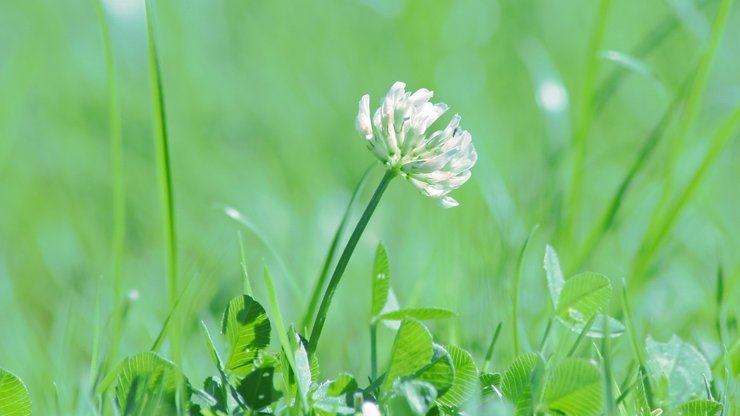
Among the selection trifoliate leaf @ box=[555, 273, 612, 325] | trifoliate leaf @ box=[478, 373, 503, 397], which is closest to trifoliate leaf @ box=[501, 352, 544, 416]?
trifoliate leaf @ box=[478, 373, 503, 397]

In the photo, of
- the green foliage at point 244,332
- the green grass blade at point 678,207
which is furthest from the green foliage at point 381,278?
the green grass blade at point 678,207

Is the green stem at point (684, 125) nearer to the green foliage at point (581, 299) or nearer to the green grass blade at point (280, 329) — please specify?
the green foliage at point (581, 299)

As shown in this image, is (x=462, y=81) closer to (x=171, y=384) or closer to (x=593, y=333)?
(x=593, y=333)

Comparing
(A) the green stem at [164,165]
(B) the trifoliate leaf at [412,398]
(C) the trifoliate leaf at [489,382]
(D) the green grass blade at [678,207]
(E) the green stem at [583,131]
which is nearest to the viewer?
(B) the trifoliate leaf at [412,398]

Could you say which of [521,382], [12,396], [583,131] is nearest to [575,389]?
[521,382]

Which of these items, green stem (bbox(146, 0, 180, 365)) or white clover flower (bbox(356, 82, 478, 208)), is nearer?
white clover flower (bbox(356, 82, 478, 208))

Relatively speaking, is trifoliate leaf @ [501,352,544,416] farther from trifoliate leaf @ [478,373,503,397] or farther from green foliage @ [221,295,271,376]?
green foliage @ [221,295,271,376]

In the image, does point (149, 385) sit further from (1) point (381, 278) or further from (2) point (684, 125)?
(2) point (684, 125)
